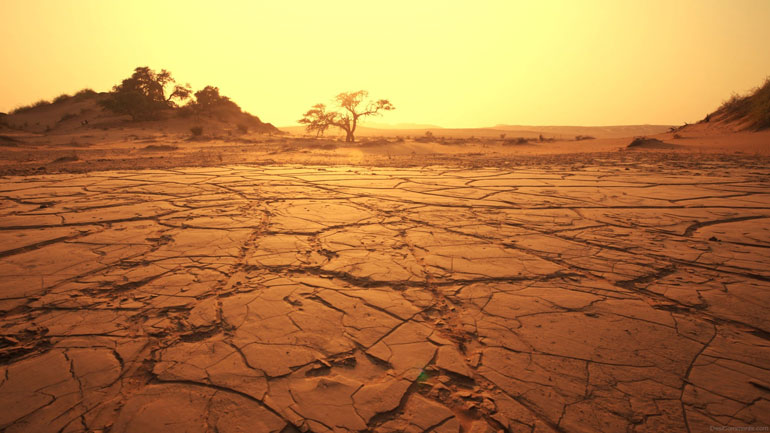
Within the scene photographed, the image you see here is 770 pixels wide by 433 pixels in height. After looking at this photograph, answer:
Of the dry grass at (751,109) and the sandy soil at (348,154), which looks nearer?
the sandy soil at (348,154)

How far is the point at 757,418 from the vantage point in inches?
43.7

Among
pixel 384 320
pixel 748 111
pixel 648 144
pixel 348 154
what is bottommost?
pixel 384 320

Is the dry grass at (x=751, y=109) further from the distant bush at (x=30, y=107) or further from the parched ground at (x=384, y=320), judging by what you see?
the distant bush at (x=30, y=107)

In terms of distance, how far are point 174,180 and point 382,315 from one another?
475cm

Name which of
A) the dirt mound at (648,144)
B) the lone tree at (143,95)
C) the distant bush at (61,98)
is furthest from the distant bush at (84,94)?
the dirt mound at (648,144)

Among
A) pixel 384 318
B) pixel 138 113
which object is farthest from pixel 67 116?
pixel 384 318

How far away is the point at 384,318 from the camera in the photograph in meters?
1.68

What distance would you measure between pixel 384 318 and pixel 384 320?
0.02 meters

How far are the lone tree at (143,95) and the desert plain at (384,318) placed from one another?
67.5ft

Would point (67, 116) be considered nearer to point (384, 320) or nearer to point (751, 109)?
point (384, 320)

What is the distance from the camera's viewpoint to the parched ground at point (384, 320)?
1.16 meters

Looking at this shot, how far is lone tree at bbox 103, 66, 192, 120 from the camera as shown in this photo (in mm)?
20094

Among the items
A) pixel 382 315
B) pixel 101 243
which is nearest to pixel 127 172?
pixel 101 243

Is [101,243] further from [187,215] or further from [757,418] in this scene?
[757,418]
